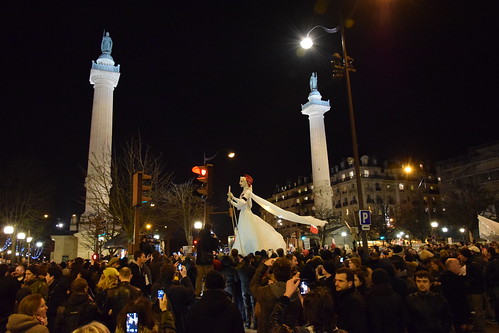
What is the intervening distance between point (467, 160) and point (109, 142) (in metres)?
54.7

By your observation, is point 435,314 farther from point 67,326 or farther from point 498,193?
point 498,193

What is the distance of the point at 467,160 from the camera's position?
60000 millimetres

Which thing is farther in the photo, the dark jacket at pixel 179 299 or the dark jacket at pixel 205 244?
the dark jacket at pixel 205 244

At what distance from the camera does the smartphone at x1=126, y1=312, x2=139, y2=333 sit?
4062 mm

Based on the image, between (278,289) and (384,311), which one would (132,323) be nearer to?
(278,289)

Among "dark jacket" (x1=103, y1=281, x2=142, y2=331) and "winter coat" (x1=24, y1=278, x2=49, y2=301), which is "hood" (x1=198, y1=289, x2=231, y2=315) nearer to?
"dark jacket" (x1=103, y1=281, x2=142, y2=331)

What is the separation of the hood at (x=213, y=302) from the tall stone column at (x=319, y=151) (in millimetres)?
58819

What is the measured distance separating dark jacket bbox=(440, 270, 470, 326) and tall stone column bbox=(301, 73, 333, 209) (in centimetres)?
5576

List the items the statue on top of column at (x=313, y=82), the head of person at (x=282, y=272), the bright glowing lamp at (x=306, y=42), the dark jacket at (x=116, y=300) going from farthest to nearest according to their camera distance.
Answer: the statue on top of column at (x=313, y=82) → the bright glowing lamp at (x=306, y=42) → the dark jacket at (x=116, y=300) → the head of person at (x=282, y=272)

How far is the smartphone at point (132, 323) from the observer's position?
4062 millimetres

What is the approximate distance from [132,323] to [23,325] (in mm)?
1106

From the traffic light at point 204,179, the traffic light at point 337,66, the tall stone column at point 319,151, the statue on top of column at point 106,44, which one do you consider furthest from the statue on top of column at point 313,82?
the traffic light at point 204,179

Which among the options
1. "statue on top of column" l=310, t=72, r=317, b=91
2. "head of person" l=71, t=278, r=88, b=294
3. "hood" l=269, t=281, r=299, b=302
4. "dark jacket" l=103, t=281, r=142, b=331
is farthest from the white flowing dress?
"statue on top of column" l=310, t=72, r=317, b=91

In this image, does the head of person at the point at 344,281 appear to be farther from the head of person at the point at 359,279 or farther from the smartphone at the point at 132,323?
the smartphone at the point at 132,323
